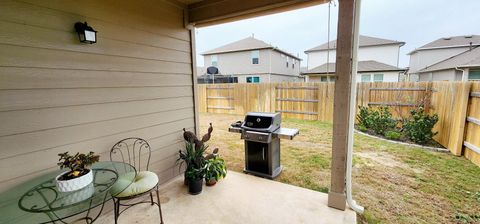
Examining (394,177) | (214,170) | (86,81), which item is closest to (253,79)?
(394,177)

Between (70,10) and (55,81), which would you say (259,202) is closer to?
(55,81)

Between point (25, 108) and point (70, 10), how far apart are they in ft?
3.05

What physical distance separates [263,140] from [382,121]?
3.95m

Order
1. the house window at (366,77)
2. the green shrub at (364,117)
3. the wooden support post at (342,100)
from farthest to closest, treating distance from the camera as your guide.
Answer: the house window at (366,77)
the green shrub at (364,117)
the wooden support post at (342,100)

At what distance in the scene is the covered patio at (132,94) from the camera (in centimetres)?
162

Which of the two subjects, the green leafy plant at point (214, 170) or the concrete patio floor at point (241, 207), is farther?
the green leafy plant at point (214, 170)

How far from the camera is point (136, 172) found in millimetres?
1901

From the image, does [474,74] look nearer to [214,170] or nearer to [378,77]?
[378,77]

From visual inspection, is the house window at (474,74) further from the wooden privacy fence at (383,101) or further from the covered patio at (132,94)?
the covered patio at (132,94)

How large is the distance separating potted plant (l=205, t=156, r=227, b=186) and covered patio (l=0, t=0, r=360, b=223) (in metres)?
0.12

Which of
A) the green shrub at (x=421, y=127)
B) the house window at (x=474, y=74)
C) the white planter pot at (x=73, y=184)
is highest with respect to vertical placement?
the house window at (x=474, y=74)

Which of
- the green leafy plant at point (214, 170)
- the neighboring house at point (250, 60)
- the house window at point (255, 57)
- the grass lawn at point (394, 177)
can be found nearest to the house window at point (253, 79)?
the neighboring house at point (250, 60)

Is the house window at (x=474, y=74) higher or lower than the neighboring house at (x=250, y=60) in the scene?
lower

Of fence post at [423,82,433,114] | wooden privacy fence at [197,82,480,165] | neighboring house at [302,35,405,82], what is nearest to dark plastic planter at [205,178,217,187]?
wooden privacy fence at [197,82,480,165]
